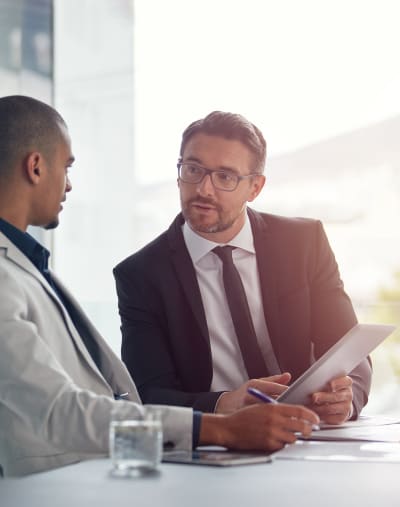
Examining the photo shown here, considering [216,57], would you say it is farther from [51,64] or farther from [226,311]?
[226,311]

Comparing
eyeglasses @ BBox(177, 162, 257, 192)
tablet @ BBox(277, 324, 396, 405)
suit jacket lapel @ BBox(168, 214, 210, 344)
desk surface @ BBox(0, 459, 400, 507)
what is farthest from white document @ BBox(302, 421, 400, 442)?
eyeglasses @ BBox(177, 162, 257, 192)

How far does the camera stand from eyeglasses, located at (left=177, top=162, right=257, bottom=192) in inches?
112

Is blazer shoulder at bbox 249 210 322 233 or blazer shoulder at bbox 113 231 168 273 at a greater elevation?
blazer shoulder at bbox 249 210 322 233

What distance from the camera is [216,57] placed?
5168mm

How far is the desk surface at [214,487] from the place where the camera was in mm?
1193

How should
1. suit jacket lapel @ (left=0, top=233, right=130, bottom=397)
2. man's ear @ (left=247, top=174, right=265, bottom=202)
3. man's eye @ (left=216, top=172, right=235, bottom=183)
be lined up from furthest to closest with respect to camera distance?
man's ear @ (left=247, top=174, right=265, bottom=202)
man's eye @ (left=216, top=172, right=235, bottom=183)
suit jacket lapel @ (left=0, top=233, right=130, bottom=397)

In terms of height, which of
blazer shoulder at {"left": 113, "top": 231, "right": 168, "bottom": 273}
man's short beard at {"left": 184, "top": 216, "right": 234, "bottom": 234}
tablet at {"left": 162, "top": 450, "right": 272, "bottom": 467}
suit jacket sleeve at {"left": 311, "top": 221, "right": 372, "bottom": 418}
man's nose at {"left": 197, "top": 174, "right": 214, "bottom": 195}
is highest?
man's nose at {"left": 197, "top": 174, "right": 214, "bottom": 195}

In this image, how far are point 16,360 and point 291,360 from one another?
1.30 m

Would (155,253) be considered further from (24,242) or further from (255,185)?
(24,242)

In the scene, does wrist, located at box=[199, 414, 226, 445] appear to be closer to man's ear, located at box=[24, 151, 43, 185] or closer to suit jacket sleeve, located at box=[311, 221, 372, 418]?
man's ear, located at box=[24, 151, 43, 185]

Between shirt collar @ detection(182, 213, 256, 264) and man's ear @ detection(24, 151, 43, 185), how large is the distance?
0.86 metres

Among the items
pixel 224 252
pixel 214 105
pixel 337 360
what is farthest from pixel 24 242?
pixel 214 105

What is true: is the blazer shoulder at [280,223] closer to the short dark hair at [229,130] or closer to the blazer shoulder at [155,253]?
the short dark hair at [229,130]

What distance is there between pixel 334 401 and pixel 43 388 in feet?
2.87
